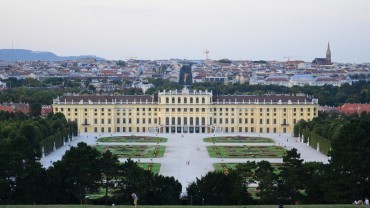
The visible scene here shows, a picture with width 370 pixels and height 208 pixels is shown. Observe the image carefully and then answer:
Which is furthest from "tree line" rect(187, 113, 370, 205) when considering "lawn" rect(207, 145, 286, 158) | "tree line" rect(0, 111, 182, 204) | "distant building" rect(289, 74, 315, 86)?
"distant building" rect(289, 74, 315, 86)

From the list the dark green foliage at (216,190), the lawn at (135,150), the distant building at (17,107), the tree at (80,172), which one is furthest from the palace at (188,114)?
the dark green foliage at (216,190)

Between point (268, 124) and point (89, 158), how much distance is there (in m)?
53.9

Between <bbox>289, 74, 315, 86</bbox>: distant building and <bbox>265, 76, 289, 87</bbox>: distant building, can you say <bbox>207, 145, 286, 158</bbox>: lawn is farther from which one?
<bbox>265, 76, 289, 87</bbox>: distant building

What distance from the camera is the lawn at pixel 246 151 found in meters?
65.3

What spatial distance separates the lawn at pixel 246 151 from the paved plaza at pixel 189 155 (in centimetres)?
104

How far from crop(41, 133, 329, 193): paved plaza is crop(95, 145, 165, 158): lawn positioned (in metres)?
0.92

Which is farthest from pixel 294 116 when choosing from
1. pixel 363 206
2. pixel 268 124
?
pixel 363 206

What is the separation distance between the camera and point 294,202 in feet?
127

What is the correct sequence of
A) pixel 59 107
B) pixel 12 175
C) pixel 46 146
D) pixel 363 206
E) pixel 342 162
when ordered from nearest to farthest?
pixel 363 206
pixel 342 162
pixel 12 175
pixel 46 146
pixel 59 107

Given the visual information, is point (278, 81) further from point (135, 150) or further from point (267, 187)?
point (267, 187)

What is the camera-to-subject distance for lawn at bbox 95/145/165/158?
6575 centimetres

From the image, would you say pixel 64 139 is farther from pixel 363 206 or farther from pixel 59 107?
pixel 363 206

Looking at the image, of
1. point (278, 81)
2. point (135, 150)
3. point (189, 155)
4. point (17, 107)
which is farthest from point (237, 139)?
point (278, 81)

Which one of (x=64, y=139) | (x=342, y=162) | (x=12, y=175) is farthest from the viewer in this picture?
(x=64, y=139)
